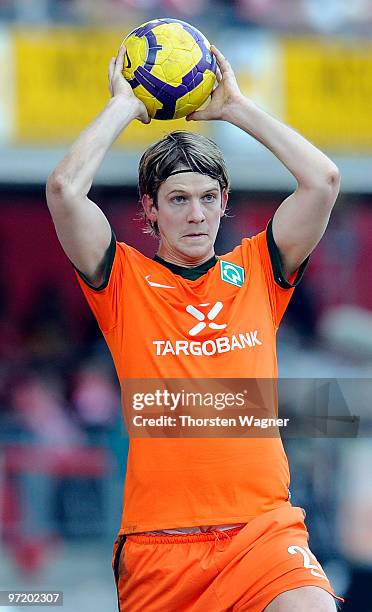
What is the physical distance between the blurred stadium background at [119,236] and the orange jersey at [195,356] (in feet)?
13.3

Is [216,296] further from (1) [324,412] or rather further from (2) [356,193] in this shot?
(2) [356,193]

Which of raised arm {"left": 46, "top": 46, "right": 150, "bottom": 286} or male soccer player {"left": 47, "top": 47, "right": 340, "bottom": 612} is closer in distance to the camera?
male soccer player {"left": 47, "top": 47, "right": 340, "bottom": 612}

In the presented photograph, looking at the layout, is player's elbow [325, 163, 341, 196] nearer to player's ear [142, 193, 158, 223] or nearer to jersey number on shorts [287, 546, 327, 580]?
player's ear [142, 193, 158, 223]

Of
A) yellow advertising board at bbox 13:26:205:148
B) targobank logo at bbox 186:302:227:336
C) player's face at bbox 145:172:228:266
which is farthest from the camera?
yellow advertising board at bbox 13:26:205:148

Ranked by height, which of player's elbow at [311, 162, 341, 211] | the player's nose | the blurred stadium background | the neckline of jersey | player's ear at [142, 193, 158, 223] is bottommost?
the blurred stadium background

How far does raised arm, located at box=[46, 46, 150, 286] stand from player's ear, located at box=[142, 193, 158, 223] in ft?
0.89

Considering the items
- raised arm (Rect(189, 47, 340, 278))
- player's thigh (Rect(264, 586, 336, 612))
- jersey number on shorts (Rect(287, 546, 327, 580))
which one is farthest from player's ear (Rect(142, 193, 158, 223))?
player's thigh (Rect(264, 586, 336, 612))

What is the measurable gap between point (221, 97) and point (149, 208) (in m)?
0.50

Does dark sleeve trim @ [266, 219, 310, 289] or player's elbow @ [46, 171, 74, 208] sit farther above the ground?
player's elbow @ [46, 171, 74, 208]

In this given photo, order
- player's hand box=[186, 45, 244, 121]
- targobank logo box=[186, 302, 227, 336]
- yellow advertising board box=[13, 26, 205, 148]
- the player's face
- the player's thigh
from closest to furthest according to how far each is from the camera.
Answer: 1. the player's thigh
2. targobank logo box=[186, 302, 227, 336]
3. the player's face
4. player's hand box=[186, 45, 244, 121]
5. yellow advertising board box=[13, 26, 205, 148]

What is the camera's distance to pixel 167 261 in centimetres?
419

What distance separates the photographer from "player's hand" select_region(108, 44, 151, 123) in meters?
4.09

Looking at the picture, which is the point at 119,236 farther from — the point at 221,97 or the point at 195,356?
the point at 195,356

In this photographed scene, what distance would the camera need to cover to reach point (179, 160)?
4.13 metres
